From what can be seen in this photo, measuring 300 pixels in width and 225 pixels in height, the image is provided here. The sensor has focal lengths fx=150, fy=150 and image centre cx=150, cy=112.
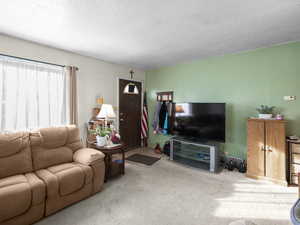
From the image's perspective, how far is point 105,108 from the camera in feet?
10.0

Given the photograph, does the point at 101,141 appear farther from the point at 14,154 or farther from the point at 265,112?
the point at 265,112

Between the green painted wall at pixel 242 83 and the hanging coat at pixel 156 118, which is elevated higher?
the green painted wall at pixel 242 83

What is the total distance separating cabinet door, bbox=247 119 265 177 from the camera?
2.77 metres

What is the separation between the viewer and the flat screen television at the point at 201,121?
10.6 feet

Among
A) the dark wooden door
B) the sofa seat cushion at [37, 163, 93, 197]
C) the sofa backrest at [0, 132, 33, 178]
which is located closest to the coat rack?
the dark wooden door

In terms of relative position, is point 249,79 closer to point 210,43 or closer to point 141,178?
point 210,43

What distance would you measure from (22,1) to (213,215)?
343 cm

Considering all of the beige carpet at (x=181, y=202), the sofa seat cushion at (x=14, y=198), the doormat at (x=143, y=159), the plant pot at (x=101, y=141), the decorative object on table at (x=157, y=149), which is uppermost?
the plant pot at (x=101, y=141)

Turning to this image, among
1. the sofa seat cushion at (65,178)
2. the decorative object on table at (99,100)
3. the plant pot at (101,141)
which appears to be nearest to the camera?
the sofa seat cushion at (65,178)

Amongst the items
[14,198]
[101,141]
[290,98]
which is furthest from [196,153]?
[14,198]

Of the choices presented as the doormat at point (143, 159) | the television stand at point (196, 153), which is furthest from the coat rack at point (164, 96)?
the doormat at point (143, 159)

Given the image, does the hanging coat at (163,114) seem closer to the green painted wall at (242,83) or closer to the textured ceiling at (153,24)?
the green painted wall at (242,83)

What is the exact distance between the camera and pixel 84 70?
3.55m

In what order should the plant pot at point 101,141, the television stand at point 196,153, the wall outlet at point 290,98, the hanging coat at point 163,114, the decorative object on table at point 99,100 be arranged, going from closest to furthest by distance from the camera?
the wall outlet at point 290,98 < the plant pot at point 101,141 < the television stand at point 196,153 < the decorative object on table at point 99,100 < the hanging coat at point 163,114
